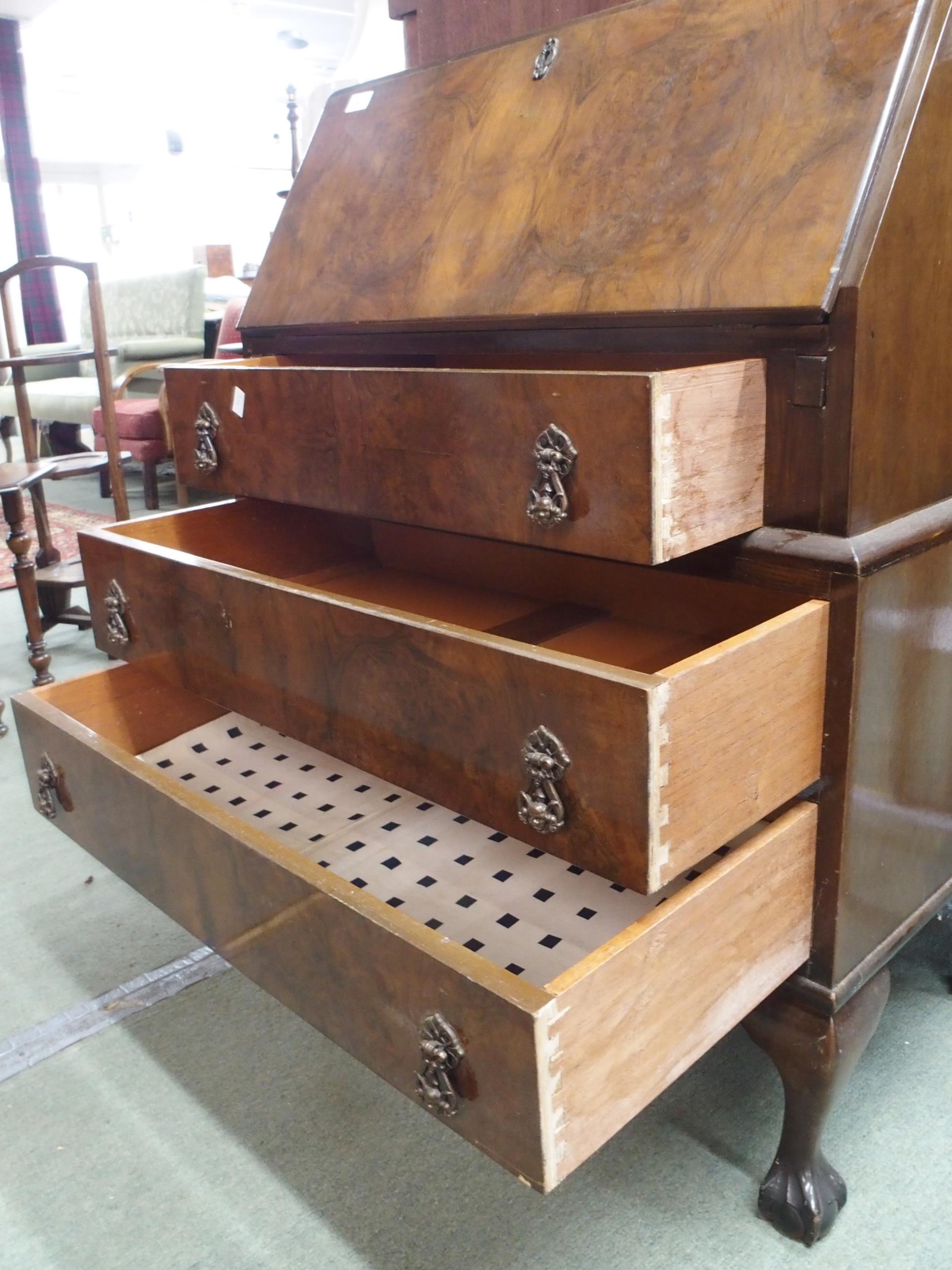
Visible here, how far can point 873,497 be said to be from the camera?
779 millimetres

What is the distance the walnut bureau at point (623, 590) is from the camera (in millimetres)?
695

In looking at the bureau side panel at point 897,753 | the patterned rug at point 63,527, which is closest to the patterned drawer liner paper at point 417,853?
the bureau side panel at point 897,753

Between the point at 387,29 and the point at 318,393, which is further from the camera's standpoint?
the point at 387,29

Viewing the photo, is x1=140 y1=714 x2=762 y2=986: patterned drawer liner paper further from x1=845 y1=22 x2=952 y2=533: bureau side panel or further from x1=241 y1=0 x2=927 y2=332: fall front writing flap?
x1=241 y1=0 x2=927 y2=332: fall front writing flap

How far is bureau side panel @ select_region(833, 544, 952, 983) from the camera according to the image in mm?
812

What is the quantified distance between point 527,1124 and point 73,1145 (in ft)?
2.06

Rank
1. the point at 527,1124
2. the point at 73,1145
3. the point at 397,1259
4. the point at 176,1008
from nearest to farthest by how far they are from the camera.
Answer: the point at 527,1124
the point at 397,1259
the point at 73,1145
the point at 176,1008

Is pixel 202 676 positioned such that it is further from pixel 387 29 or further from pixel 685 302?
pixel 387 29

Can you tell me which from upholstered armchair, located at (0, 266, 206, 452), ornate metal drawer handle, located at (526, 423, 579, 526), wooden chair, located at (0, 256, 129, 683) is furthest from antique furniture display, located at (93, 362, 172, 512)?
ornate metal drawer handle, located at (526, 423, 579, 526)

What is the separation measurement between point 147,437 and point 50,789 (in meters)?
2.97

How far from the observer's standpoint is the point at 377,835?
3.65ft

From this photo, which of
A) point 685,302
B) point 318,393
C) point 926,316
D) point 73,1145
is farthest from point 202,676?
point 926,316

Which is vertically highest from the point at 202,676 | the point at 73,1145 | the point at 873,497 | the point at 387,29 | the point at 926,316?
the point at 387,29

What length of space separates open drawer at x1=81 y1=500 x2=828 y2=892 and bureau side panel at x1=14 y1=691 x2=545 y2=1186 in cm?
13
